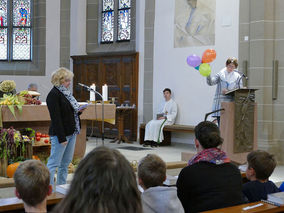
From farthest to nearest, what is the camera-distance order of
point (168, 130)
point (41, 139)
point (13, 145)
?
point (168, 130)
point (41, 139)
point (13, 145)

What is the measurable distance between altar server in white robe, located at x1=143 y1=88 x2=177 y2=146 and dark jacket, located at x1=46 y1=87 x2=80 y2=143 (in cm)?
589

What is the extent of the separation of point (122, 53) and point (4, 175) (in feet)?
21.6

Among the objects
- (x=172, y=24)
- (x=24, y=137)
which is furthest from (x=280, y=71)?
(x=24, y=137)

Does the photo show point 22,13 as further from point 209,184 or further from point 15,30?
point 209,184

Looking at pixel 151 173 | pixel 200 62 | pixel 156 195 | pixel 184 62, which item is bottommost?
pixel 156 195

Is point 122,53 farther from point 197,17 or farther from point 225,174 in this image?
point 225,174

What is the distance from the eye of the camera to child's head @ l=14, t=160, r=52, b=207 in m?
2.26

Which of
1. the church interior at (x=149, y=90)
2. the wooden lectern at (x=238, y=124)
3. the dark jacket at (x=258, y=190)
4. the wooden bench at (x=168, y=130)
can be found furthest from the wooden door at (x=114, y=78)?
the dark jacket at (x=258, y=190)

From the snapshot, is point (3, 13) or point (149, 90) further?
point (3, 13)

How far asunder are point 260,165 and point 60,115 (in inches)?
95.5

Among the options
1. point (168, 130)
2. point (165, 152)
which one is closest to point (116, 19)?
point (168, 130)

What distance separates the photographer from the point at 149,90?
11891mm

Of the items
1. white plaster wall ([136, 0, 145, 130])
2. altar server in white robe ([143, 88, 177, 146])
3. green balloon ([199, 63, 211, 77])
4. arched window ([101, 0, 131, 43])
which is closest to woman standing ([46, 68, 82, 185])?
green balloon ([199, 63, 211, 77])

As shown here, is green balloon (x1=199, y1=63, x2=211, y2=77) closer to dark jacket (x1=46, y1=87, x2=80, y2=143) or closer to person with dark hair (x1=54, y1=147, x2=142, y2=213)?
dark jacket (x1=46, y1=87, x2=80, y2=143)
